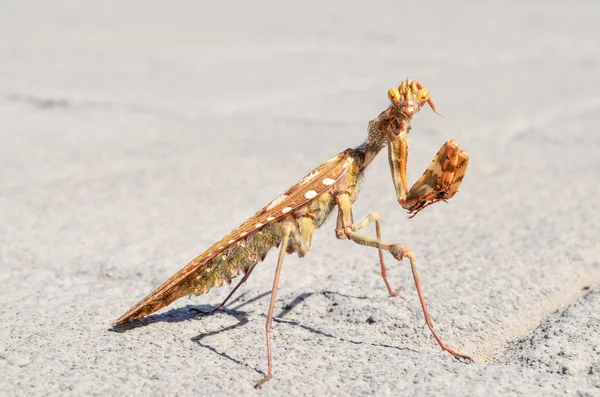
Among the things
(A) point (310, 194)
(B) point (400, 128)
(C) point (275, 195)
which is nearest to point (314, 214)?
(A) point (310, 194)

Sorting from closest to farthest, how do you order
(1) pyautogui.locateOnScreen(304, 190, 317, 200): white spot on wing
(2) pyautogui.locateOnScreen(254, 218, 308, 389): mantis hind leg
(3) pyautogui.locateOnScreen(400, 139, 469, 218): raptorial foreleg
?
(3) pyautogui.locateOnScreen(400, 139, 469, 218): raptorial foreleg, (2) pyautogui.locateOnScreen(254, 218, 308, 389): mantis hind leg, (1) pyautogui.locateOnScreen(304, 190, 317, 200): white spot on wing

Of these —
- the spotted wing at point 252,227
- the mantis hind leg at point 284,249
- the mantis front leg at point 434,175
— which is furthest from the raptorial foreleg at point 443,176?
the mantis hind leg at point 284,249

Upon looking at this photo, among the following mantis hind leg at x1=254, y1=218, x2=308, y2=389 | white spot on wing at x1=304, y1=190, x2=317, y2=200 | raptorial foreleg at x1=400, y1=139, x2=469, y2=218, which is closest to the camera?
raptorial foreleg at x1=400, y1=139, x2=469, y2=218

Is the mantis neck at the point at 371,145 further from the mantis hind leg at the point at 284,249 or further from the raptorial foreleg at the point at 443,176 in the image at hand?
the mantis hind leg at the point at 284,249

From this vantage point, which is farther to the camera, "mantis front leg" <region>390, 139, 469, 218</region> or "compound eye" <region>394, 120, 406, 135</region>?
"compound eye" <region>394, 120, 406, 135</region>

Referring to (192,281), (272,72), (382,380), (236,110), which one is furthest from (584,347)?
(272,72)

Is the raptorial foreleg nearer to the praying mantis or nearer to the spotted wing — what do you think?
the praying mantis

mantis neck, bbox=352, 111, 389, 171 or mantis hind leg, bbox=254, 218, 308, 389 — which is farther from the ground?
mantis neck, bbox=352, 111, 389, 171

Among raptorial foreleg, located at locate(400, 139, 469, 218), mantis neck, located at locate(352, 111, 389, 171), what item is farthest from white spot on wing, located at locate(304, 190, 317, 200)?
raptorial foreleg, located at locate(400, 139, 469, 218)
